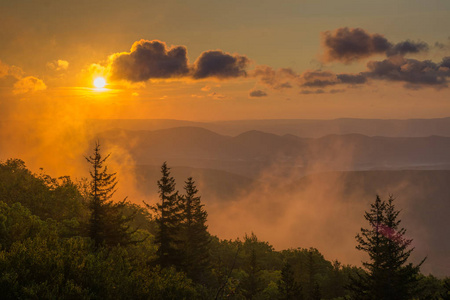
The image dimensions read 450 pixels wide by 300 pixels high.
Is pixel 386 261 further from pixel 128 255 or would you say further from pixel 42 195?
pixel 42 195

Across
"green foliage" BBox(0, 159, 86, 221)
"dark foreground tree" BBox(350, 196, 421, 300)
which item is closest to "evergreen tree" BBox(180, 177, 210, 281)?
"green foliage" BBox(0, 159, 86, 221)

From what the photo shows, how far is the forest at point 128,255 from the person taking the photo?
92.7 ft

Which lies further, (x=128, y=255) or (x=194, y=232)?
(x=194, y=232)

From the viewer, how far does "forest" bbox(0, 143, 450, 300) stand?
1113 inches

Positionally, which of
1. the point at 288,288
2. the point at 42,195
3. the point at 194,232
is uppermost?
the point at 42,195

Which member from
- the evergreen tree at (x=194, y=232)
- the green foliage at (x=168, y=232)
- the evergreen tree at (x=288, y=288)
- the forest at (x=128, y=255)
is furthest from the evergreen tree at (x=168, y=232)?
the evergreen tree at (x=288, y=288)

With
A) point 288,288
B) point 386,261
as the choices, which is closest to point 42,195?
point 288,288

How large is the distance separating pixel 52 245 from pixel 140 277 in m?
8.85

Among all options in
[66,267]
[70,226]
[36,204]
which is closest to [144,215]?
[36,204]

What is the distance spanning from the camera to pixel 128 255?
4706 centimetres

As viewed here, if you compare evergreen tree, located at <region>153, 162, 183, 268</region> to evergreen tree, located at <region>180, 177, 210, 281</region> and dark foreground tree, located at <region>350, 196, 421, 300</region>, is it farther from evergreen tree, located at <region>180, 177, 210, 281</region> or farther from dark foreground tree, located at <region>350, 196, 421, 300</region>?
dark foreground tree, located at <region>350, 196, 421, 300</region>

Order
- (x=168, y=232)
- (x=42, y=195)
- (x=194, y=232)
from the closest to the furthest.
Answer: (x=168, y=232), (x=194, y=232), (x=42, y=195)

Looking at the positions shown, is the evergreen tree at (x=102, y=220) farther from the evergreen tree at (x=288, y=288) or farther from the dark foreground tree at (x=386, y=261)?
the dark foreground tree at (x=386, y=261)

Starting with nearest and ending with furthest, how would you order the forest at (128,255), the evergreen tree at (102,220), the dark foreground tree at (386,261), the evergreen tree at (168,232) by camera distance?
the forest at (128,255)
the dark foreground tree at (386,261)
the evergreen tree at (102,220)
the evergreen tree at (168,232)
